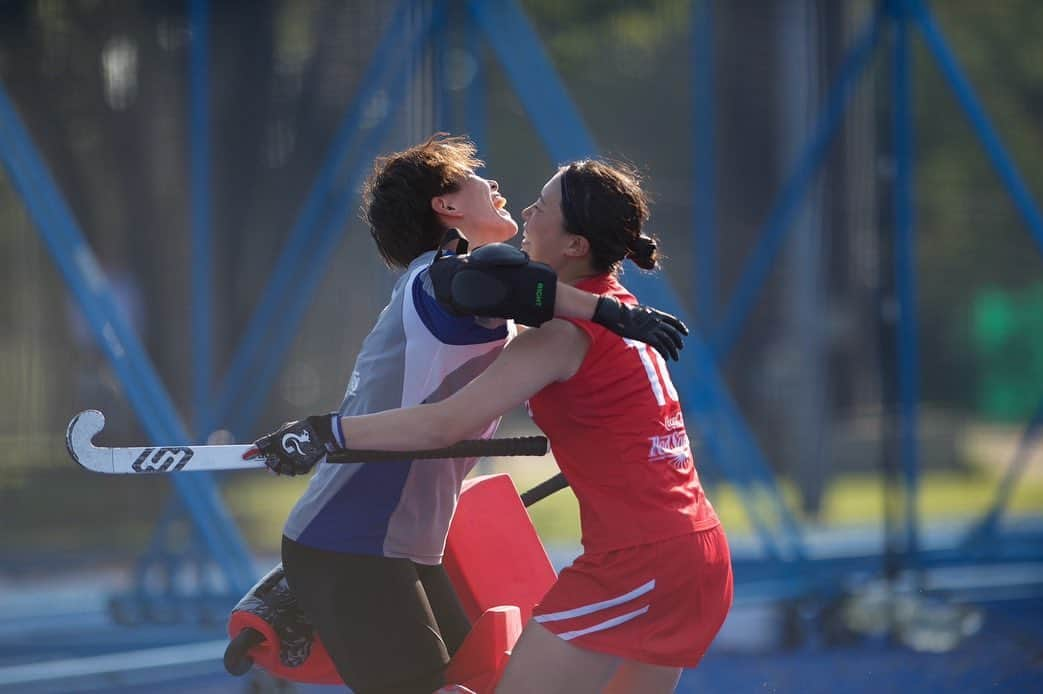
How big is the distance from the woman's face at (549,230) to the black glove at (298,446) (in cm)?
54

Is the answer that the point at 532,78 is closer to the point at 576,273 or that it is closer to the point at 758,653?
the point at 758,653

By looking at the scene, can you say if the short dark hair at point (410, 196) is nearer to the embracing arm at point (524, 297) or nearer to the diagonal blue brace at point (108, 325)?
the embracing arm at point (524, 297)

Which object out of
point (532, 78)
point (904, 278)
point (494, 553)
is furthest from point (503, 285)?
point (904, 278)

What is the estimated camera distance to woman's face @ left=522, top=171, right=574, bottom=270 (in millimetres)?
2842

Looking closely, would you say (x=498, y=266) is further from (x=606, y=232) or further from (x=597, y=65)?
(x=597, y=65)

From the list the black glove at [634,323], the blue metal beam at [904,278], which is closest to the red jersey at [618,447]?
the black glove at [634,323]

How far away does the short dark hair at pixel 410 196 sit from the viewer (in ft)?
9.89

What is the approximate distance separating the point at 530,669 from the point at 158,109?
8599 millimetres

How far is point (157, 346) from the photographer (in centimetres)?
1109

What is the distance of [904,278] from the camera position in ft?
23.4

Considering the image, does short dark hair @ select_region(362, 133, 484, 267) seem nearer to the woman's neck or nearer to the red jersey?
the woman's neck

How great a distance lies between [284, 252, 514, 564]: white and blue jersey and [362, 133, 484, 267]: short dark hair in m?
0.15

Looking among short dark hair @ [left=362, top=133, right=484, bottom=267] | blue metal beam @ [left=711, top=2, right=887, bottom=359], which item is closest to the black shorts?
short dark hair @ [left=362, top=133, right=484, bottom=267]

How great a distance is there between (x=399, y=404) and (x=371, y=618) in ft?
1.34
